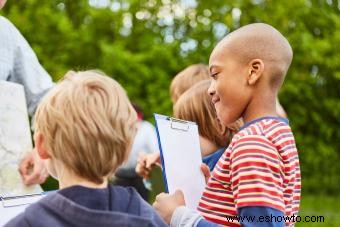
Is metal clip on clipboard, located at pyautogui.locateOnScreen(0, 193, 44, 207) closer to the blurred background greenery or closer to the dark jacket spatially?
the dark jacket

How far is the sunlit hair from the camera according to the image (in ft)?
10.8

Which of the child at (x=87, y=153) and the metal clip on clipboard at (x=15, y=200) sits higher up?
the child at (x=87, y=153)

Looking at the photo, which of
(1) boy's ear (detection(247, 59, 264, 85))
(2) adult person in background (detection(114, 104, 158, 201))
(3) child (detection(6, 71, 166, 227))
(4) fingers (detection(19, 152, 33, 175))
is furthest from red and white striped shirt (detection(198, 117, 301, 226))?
(2) adult person in background (detection(114, 104, 158, 201))

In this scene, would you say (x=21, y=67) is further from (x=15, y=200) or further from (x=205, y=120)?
(x=15, y=200)

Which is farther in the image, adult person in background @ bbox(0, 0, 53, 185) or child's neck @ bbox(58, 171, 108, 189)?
adult person in background @ bbox(0, 0, 53, 185)

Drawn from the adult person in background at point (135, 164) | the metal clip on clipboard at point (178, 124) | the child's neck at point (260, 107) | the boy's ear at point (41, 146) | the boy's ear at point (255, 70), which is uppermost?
the boy's ear at point (255, 70)

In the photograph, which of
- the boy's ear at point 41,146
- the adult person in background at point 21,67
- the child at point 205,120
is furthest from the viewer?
the adult person in background at point 21,67

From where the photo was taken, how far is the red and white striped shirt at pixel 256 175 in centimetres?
237

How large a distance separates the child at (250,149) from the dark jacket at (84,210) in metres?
0.41

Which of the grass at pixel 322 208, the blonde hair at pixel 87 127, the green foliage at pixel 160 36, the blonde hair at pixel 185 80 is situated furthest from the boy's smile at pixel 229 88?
the grass at pixel 322 208

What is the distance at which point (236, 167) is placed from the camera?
7.95 ft

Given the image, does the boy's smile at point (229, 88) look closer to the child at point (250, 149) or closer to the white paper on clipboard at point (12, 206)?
the child at point (250, 149)

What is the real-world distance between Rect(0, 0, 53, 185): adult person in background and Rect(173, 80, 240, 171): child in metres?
0.68

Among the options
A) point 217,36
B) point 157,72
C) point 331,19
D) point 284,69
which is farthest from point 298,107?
point 284,69
